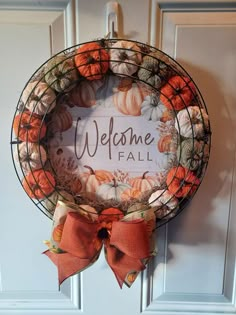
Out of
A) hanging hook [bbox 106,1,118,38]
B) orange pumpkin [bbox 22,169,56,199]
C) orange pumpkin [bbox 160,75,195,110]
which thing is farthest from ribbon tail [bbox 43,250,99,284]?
hanging hook [bbox 106,1,118,38]

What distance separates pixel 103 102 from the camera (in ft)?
2.25

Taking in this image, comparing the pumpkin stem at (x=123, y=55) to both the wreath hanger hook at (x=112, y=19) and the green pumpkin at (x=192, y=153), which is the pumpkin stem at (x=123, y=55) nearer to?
the wreath hanger hook at (x=112, y=19)

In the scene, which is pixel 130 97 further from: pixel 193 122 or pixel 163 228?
pixel 163 228

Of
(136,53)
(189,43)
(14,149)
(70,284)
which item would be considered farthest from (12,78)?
(70,284)

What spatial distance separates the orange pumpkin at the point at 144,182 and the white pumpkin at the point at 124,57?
22 cm

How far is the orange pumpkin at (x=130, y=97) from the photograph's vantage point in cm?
67

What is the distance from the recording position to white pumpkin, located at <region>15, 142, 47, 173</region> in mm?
659

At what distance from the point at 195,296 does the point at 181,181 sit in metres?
0.34

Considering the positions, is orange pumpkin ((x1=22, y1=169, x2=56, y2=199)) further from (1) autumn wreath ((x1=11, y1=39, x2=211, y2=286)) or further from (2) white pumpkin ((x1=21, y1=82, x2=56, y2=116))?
(2) white pumpkin ((x1=21, y1=82, x2=56, y2=116))

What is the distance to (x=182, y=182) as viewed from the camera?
67 centimetres

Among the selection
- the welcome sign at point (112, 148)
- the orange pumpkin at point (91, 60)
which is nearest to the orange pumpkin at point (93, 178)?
the welcome sign at point (112, 148)

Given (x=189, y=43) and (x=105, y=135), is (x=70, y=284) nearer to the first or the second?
(x=105, y=135)

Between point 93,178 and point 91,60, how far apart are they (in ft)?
→ 0.81

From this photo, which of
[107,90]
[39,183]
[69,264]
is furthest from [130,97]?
[69,264]
